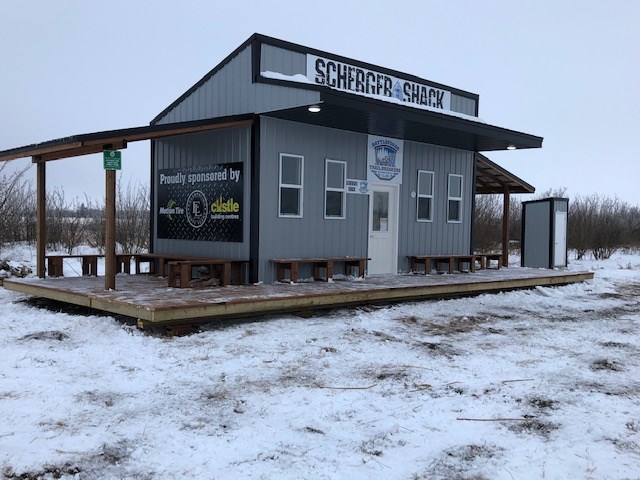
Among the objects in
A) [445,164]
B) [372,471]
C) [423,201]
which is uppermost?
[445,164]

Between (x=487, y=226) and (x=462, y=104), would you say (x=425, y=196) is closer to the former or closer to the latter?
(x=462, y=104)

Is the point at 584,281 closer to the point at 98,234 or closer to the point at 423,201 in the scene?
the point at 423,201

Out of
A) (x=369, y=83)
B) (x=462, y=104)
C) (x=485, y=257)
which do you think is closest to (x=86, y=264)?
(x=369, y=83)

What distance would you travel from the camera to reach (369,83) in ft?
37.2

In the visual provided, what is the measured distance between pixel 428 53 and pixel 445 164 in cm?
1419

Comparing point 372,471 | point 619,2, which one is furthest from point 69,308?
point 619,2

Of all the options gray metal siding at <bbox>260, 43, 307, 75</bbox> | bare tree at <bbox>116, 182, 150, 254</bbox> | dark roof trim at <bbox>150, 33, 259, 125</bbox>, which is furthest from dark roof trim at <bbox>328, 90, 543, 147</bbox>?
bare tree at <bbox>116, 182, 150, 254</bbox>

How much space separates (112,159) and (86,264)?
358 centimetres

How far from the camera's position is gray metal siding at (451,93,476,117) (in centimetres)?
1328

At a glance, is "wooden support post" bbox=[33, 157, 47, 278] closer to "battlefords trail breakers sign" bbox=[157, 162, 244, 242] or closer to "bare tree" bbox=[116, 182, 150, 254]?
"battlefords trail breakers sign" bbox=[157, 162, 244, 242]

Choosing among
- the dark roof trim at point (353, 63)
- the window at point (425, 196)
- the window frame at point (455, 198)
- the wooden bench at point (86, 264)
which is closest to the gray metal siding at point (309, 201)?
the dark roof trim at point (353, 63)

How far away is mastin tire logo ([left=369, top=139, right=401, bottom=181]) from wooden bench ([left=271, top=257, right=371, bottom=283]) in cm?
191

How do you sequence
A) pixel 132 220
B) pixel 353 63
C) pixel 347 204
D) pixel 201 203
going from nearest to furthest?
pixel 201 203, pixel 347 204, pixel 353 63, pixel 132 220

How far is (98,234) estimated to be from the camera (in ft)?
61.4
